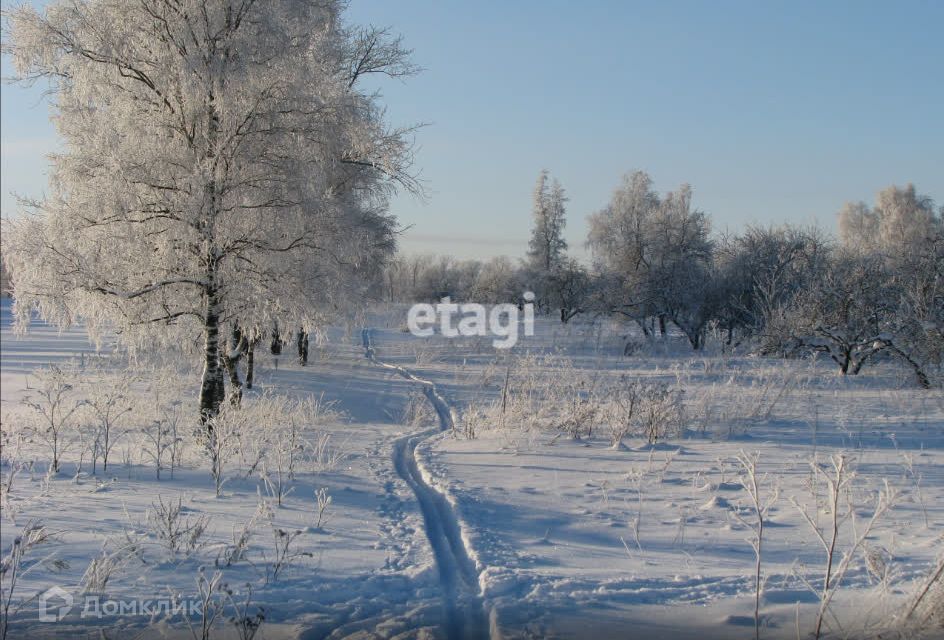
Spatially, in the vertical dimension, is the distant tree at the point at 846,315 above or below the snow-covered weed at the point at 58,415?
above

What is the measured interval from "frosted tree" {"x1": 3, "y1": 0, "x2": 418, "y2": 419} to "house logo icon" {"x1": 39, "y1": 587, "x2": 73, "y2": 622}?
469 cm

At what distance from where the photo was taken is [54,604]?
12.3ft

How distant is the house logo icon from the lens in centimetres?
368

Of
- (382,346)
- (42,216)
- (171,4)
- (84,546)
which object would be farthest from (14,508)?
(382,346)

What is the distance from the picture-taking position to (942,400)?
10.8 m

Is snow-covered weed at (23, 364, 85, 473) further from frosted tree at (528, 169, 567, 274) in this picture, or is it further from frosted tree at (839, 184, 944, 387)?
frosted tree at (528, 169, 567, 274)

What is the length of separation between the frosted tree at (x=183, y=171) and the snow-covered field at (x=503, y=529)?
74.7 inches

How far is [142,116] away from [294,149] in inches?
73.8

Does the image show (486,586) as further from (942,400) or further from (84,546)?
(942,400)

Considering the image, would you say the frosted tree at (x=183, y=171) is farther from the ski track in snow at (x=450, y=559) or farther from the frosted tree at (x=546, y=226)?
the frosted tree at (x=546, y=226)

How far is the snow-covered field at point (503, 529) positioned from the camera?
3.84 metres

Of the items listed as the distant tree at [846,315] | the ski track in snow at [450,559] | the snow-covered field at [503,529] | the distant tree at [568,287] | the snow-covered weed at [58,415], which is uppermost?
the distant tree at [568,287]

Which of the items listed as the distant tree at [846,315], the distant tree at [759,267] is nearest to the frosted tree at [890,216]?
the distant tree at [759,267]

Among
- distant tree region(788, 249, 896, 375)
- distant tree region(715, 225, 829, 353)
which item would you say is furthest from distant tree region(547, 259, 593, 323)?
distant tree region(788, 249, 896, 375)
